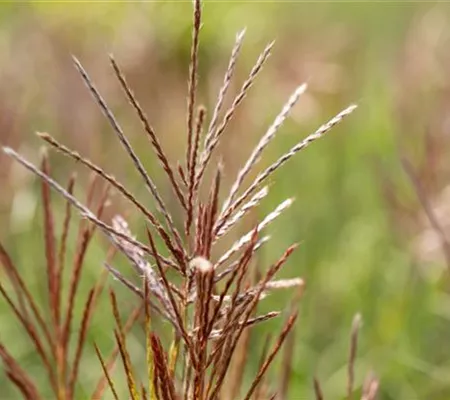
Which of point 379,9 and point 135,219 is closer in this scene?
point 135,219

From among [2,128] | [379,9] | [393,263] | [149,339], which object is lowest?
[149,339]

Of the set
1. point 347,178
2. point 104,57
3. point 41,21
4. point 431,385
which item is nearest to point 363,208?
point 347,178

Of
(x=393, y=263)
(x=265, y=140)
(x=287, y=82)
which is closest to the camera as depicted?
(x=265, y=140)

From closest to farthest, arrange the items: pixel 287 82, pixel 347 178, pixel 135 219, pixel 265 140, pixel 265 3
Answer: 1. pixel 265 140
2. pixel 135 219
3. pixel 347 178
4. pixel 287 82
5. pixel 265 3

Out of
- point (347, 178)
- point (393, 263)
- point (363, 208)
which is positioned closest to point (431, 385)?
point (393, 263)

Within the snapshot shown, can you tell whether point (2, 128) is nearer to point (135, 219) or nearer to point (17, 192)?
point (17, 192)

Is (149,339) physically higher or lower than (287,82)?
lower

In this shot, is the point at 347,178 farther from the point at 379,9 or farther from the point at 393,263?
the point at 379,9
